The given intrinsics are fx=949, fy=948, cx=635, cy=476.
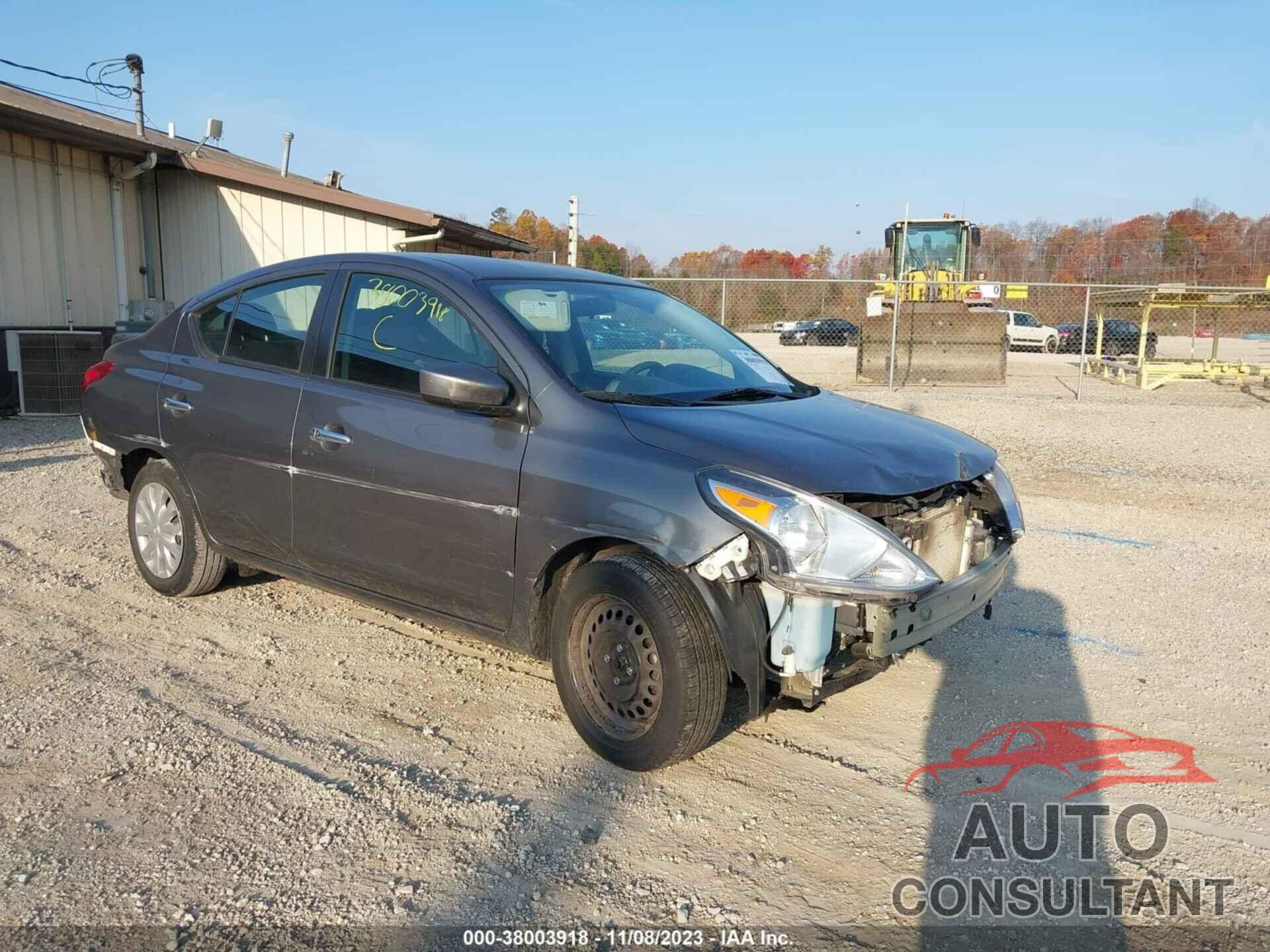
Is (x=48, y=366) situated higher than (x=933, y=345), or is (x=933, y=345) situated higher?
(x=933, y=345)

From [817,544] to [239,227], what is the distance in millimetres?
14249

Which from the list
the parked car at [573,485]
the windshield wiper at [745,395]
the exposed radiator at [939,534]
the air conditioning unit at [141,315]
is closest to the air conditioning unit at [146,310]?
the air conditioning unit at [141,315]

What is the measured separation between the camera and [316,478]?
4070mm

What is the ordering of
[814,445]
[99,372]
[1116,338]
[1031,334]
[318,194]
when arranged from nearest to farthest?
1. [814,445]
2. [99,372]
3. [318,194]
4. [1116,338]
5. [1031,334]

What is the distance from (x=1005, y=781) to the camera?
333 centimetres

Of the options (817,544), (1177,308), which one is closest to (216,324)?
(817,544)

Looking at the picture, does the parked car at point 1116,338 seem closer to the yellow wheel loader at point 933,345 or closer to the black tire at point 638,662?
the yellow wheel loader at point 933,345

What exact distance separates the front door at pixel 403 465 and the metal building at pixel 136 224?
33.6 feet

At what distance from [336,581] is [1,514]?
13.8 ft

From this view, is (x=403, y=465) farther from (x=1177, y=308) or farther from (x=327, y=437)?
(x=1177, y=308)

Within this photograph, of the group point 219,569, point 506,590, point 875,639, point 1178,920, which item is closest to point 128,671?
point 219,569

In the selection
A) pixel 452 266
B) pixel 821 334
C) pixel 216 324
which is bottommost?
pixel 821 334

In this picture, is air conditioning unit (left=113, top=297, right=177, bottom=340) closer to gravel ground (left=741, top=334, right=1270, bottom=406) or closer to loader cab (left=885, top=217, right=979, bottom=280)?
gravel ground (left=741, top=334, right=1270, bottom=406)

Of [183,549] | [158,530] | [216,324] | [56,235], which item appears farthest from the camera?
[56,235]
